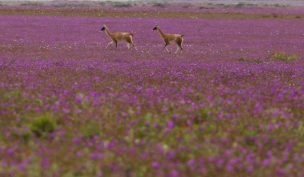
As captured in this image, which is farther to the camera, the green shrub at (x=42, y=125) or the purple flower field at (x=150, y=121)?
the green shrub at (x=42, y=125)

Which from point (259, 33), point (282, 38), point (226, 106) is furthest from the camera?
point (259, 33)

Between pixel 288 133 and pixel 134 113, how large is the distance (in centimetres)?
263

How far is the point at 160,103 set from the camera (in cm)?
1013

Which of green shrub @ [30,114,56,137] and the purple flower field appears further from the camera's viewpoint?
green shrub @ [30,114,56,137]

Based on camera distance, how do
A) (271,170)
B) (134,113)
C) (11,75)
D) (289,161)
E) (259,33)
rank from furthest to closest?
(259,33)
(11,75)
(134,113)
(289,161)
(271,170)

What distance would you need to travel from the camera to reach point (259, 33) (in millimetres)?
40031

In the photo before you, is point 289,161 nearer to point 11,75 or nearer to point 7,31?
point 11,75

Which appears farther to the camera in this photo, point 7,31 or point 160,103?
point 7,31

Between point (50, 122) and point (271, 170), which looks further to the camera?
point (50, 122)

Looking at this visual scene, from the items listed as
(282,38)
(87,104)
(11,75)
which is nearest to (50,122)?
(87,104)

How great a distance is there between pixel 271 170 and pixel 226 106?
360cm

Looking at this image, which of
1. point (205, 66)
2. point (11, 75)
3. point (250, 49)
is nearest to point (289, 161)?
point (11, 75)

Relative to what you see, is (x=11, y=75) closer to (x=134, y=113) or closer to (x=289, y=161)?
(x=134, y=113)

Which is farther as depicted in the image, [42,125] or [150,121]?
[150,121]
